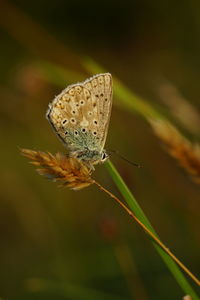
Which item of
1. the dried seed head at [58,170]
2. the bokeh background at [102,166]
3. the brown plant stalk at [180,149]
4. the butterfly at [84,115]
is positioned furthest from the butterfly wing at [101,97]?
the dried seed head at [58,170]

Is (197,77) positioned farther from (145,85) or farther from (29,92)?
(29,92)

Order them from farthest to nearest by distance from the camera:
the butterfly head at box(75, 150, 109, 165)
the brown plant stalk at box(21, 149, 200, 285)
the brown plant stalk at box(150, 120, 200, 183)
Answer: the butterfly head at box(75, 150, 109, 165)
the brown plant stalk at box(150, 120, 200, 183)
the brown plant stalk at box(21, 149, 200, 285)

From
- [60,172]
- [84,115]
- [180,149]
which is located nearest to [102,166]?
[84,115]

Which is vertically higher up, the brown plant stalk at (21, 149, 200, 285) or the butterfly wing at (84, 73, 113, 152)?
the butterfly wing at (84, 73, 113, 152)

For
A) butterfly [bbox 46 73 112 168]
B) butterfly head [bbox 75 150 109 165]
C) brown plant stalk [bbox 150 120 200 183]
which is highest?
butterfly [bbox 46 73 112 168]

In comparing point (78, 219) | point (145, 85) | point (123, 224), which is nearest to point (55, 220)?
point (78, 219)

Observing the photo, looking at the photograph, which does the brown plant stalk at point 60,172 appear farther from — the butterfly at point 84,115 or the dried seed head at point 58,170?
the butterfly at point 84,115

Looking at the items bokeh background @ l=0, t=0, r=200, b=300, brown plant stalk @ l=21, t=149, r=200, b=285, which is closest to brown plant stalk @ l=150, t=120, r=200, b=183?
brown plant stalk @ l=21, t=149, r=200, b=285

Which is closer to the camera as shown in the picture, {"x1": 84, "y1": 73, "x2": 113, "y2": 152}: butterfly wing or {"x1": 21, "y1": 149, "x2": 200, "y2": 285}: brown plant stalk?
{"x1": 21, "y1": 149, "x2": 200, "y2": 285}: brown plant stalk

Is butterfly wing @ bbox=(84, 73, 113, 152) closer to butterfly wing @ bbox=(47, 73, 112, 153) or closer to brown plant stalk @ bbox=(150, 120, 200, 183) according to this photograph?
butterfly wing @ bbox=(47, 73, 112, 153)

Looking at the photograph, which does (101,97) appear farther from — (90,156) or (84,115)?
(90,156)
